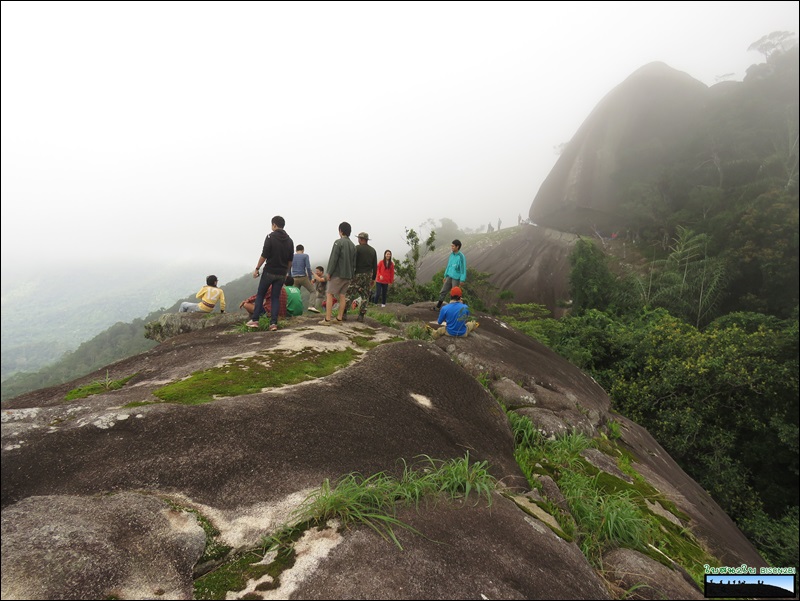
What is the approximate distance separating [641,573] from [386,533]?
6.99ft

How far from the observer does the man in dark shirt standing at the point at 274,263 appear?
694 centimetres

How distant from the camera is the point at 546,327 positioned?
17.7 meters

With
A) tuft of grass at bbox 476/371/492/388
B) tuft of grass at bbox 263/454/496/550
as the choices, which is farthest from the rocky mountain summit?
tuft of grass at bbox 476/371/492/388

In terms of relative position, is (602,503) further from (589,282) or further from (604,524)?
(589,282)

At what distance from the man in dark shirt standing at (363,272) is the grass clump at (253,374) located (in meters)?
2.71

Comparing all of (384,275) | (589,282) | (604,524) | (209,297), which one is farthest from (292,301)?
(589,282)

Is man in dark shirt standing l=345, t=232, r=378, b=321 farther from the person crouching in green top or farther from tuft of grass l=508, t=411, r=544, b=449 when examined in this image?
tuft of grass l=508, t=411, r=544, b=449

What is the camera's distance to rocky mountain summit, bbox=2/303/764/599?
79.6 inches

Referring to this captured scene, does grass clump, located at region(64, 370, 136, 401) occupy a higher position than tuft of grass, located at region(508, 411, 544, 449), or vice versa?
grass clump, located at region(64, 370, 136, 401)

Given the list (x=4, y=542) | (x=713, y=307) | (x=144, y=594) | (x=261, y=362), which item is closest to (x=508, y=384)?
(x=261, y=362)

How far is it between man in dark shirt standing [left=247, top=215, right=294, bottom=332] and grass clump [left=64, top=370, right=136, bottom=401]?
2.73 m

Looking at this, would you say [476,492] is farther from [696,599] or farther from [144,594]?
[144,594]

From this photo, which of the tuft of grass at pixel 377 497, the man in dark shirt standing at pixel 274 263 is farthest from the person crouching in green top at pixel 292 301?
the tuft of grass at pixel 377 497

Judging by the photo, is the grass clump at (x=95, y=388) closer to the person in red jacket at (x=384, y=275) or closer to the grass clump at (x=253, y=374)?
the grass clump at (x=253, y=374)
